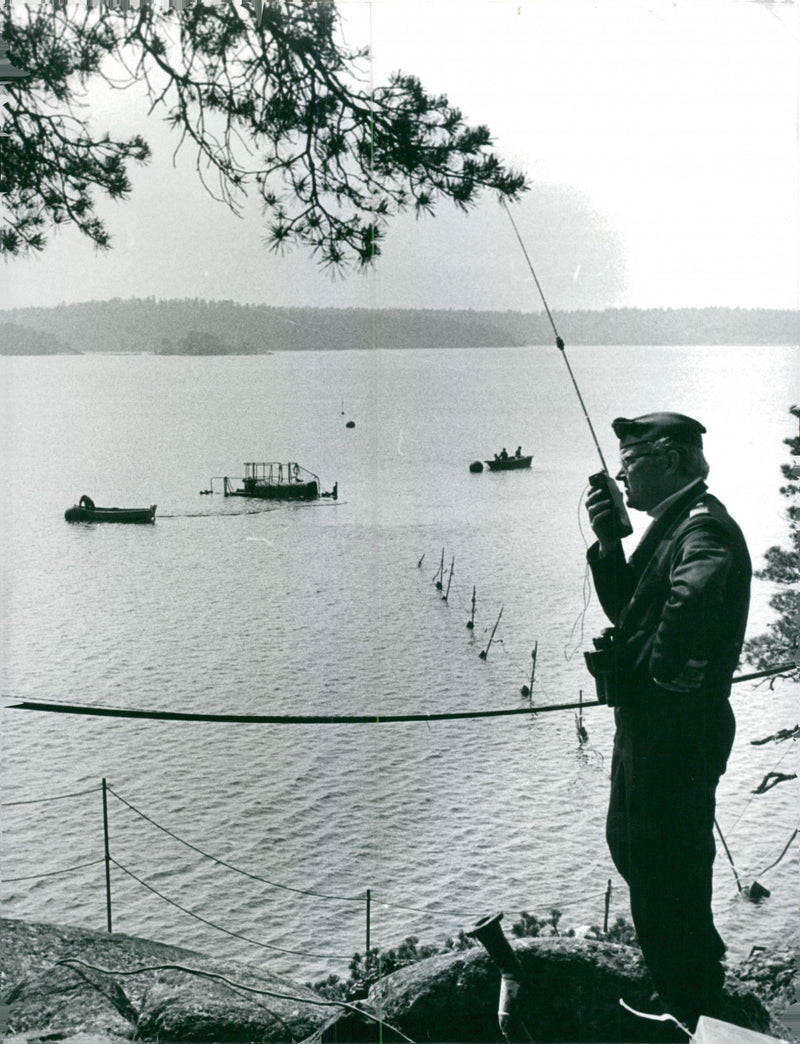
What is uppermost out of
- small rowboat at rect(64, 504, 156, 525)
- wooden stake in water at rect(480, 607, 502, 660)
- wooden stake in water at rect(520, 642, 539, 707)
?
small rowboat at rect(64, 504, 156, 525)

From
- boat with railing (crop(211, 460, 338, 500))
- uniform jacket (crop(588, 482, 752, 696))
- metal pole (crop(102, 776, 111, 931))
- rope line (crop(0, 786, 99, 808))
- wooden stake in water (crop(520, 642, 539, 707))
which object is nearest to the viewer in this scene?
uniform jacket (crop(588, 482, 752, 696))

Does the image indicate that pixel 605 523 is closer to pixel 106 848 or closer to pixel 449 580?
pixel 449 580

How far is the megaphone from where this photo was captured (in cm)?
344

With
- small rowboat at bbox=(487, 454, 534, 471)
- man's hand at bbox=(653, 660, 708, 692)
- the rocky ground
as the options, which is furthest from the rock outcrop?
small rowboat at bbox=(487, 454, 534, 471)

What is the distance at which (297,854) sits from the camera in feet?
12.0

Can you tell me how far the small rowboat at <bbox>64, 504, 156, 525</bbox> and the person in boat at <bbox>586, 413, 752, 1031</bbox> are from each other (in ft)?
5.39

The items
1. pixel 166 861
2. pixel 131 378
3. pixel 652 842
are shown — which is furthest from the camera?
pixel 131 378

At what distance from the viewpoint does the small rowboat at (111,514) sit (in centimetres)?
394

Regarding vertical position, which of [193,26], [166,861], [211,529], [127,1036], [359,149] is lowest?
[127,1036]

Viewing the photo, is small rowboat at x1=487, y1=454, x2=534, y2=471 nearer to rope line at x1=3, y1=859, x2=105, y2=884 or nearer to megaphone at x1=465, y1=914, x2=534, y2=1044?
megaphone at x1=465, y1=914, x2=534, y2=1044

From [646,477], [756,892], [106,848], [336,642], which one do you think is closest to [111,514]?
[336,642]

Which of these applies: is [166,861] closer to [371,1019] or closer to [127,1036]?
[127,1036]

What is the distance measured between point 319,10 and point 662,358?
68.1 inches

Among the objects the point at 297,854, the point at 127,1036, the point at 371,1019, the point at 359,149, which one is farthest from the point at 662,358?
the point at 127,1036
